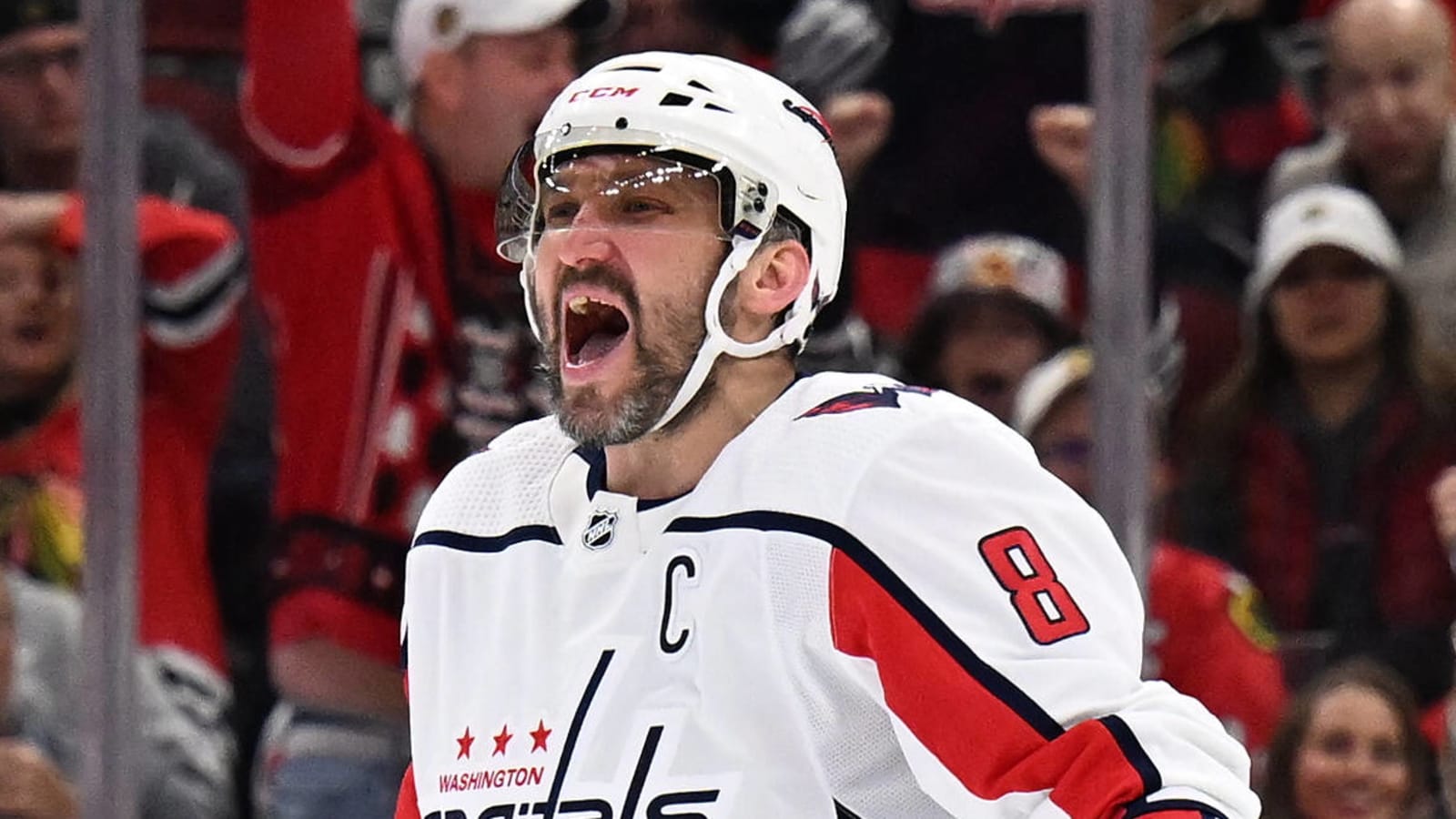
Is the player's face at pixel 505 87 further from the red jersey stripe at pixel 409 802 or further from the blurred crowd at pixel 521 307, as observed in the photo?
the red jersey stripe at pixel 409 802

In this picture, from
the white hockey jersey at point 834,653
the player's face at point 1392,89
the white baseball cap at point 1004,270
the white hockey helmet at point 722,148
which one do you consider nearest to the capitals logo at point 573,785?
the white hockey jersey at point 834,653

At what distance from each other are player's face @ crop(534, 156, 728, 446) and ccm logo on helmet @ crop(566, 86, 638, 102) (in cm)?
5

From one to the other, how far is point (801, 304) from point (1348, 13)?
4.60 ft

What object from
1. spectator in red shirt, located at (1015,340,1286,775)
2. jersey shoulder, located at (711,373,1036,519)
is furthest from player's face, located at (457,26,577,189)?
jersey shoulder, located at (711,373,1036,519)

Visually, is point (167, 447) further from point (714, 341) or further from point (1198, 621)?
point (714, 341)

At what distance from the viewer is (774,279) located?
177 centimetres

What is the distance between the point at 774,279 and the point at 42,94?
1.48m

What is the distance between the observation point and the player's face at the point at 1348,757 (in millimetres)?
2754

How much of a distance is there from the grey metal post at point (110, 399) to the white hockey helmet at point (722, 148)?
1213 mm

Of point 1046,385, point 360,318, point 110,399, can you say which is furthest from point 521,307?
point 1046,385

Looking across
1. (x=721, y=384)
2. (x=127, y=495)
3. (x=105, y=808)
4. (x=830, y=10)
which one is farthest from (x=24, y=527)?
(x=721, y=384)

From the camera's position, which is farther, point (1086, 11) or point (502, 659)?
point (1086, 11)

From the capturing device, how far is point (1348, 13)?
9.54 feet

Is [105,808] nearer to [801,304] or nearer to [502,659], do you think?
[502,659]
